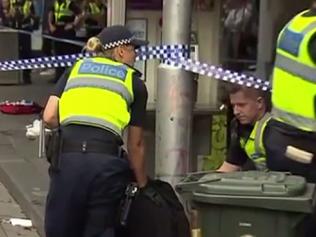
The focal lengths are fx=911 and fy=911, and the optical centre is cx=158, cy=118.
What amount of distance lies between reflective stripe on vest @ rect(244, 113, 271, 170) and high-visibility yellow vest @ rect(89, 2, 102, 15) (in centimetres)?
694

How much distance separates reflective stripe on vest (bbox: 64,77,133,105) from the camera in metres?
5.09

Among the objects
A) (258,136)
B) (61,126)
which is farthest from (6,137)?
(258,136)

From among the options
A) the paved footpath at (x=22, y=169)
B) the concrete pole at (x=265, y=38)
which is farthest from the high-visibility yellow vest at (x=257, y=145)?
the paved footpath at (x=22, y=169)

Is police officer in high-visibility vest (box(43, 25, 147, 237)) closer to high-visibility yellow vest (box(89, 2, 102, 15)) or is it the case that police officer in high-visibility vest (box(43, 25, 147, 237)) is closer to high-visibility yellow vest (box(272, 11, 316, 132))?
high-visibility yellow vest (box(272, 11, 316, 132))

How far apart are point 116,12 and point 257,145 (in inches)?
158

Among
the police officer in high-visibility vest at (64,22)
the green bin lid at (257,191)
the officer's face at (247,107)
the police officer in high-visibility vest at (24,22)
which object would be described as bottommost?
the police officer in high-visibility vest at (24,22)

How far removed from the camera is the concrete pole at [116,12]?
8.15m

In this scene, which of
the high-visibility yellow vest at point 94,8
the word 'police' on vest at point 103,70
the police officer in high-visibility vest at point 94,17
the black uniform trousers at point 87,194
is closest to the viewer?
the black uniform trousers at point 87,194

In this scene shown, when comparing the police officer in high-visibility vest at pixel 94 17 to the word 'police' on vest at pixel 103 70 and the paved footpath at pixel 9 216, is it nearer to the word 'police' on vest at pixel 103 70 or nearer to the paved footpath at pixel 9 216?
the paved footpath at pixel 9 216

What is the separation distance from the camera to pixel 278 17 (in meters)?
7.36

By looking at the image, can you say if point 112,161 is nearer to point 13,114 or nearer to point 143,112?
point 143,112

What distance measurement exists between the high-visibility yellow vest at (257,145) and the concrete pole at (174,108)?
2.43 ft

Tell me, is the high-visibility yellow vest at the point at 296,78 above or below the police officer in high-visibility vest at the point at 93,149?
above

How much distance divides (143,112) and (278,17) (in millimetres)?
2475
